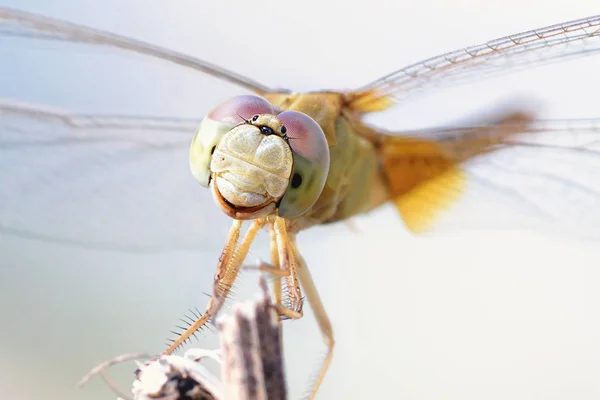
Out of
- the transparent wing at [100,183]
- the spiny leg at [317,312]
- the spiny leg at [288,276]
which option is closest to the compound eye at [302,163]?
the spiny leg at [288,276]

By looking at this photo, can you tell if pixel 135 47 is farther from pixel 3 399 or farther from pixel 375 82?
pixel 3 399

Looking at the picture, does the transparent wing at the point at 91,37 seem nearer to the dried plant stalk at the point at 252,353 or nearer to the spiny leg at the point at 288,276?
the spiny leg at the point at 288,276

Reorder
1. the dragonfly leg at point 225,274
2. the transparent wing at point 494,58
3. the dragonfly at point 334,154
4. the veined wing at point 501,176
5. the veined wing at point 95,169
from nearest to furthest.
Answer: the dragonfly leg at point 225,274 < the dragonfly at point 334,154 < the transparent wing at point 494,58 < the veined wing at point 501,176 < the veined wing at point 95,169

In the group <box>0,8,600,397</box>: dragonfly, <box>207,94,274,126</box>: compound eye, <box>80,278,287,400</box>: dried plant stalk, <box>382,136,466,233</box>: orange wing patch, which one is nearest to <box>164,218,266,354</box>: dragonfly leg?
<box>0,8,600,397</box>: dragonfly

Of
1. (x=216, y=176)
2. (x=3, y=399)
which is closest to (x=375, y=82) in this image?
(x=216, y=176)

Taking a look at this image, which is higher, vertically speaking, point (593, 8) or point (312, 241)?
point (593, 8)

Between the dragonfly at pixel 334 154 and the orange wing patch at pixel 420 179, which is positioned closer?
the dragonfly at pixel 334 154

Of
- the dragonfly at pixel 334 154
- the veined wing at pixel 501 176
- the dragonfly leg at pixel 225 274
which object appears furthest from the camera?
the veined wing at pixel 501 176
